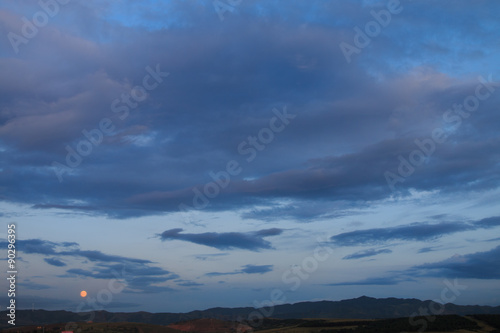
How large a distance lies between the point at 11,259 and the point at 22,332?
137962 mm

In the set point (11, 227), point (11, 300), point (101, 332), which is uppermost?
point (11, 227)

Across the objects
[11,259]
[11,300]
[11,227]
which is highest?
[11,227]

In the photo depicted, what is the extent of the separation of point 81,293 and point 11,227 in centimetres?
5369

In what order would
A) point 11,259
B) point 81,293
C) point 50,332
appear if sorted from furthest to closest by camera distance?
point 50,332, point 81,293, point 11,259

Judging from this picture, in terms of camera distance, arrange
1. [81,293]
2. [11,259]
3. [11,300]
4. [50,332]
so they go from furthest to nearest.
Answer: [50,332], [81,293], [11,300], [11,259]

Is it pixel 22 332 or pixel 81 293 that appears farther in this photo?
pixel 22 332

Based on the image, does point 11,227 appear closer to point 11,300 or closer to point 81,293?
point 11,300

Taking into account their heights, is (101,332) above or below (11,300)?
below

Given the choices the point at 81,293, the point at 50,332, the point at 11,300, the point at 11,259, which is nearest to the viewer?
the point at 11,259

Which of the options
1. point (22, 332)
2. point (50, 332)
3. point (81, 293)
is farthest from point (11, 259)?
point (22, 332)

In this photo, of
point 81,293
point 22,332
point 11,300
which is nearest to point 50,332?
point 22,332

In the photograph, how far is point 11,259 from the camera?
273ft

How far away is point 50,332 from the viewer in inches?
7441

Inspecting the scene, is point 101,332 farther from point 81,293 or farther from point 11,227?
point 11,227
